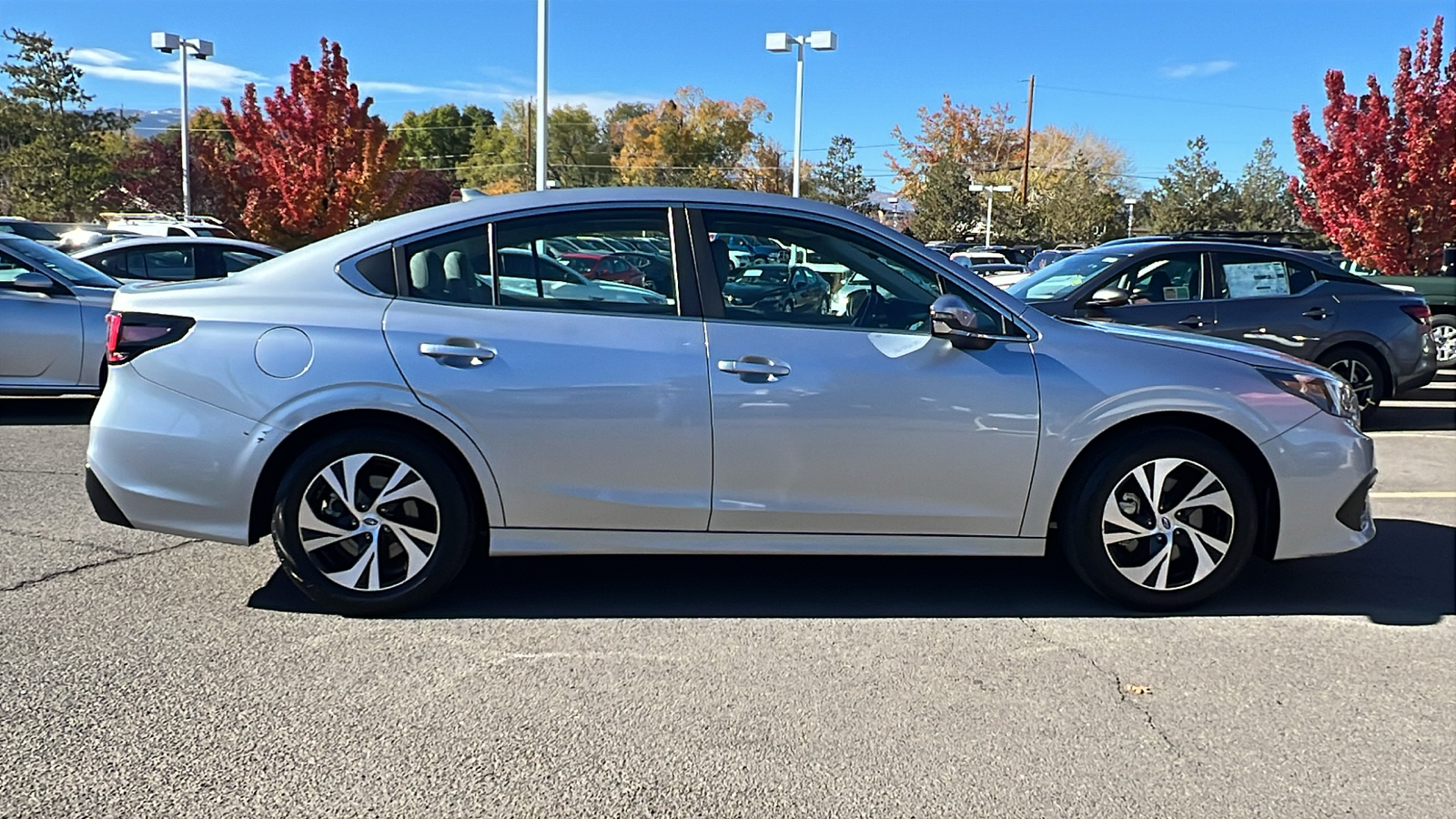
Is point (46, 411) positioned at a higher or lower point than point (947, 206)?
lower

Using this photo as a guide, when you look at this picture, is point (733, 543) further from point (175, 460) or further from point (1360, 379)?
point (1360, 379)

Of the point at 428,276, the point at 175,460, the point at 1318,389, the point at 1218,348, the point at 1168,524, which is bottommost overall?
the point at 1168,524

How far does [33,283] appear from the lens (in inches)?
330

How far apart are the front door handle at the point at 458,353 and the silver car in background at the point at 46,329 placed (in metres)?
5.55

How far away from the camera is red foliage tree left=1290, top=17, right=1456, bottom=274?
648 inches

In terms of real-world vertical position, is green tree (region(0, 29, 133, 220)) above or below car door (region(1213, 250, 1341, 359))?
above

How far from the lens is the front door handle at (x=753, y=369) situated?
13.6ft

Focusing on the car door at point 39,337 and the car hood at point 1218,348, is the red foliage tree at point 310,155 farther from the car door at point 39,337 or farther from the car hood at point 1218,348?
the car hood at point 1218,348

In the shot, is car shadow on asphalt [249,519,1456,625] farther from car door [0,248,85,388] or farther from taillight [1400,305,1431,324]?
car door [0,248,85,388]

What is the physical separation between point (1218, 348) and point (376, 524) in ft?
11.1

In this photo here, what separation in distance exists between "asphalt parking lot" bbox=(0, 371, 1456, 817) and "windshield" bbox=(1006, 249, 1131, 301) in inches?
157

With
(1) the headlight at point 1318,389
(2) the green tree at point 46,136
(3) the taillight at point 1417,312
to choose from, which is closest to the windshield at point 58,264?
(1) the headlight at point 1318,389

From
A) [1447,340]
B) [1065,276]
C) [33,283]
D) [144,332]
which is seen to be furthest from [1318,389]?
[1447,340]

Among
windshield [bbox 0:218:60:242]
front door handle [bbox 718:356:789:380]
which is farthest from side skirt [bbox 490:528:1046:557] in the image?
windshield [bbox 0:218:60:242]
